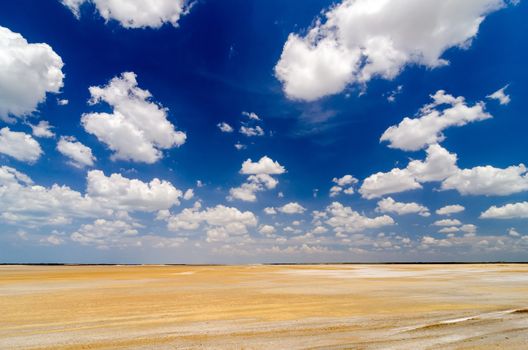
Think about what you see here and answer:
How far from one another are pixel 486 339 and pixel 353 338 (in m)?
4.57

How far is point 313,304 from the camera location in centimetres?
2095

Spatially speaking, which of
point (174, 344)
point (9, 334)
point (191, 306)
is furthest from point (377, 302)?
point (9, 334)

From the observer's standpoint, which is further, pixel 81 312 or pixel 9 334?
pixel 81 312

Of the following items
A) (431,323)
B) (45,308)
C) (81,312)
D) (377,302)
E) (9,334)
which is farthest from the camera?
(377,302)

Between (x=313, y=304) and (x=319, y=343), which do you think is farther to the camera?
(x=313, y=304)

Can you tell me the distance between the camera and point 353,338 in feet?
39.7

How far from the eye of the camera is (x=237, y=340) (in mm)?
12062

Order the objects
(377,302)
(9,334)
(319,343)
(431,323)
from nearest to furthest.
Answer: (319,343), (9,334), (431,323), (377,302)

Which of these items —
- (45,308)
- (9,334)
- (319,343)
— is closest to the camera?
(319,343)

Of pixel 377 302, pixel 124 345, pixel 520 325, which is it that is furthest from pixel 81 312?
pixel 520 325

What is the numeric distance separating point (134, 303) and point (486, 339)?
62.7 ft

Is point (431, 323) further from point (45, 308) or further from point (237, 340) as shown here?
point (45, 308)

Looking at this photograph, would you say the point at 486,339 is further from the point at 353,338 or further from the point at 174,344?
the point at 174,344

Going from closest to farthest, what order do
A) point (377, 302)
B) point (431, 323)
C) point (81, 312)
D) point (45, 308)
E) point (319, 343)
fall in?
point (319, 343) < point (431, 323) < point (81, 312) < point (45, 308) < point (377, 302)
